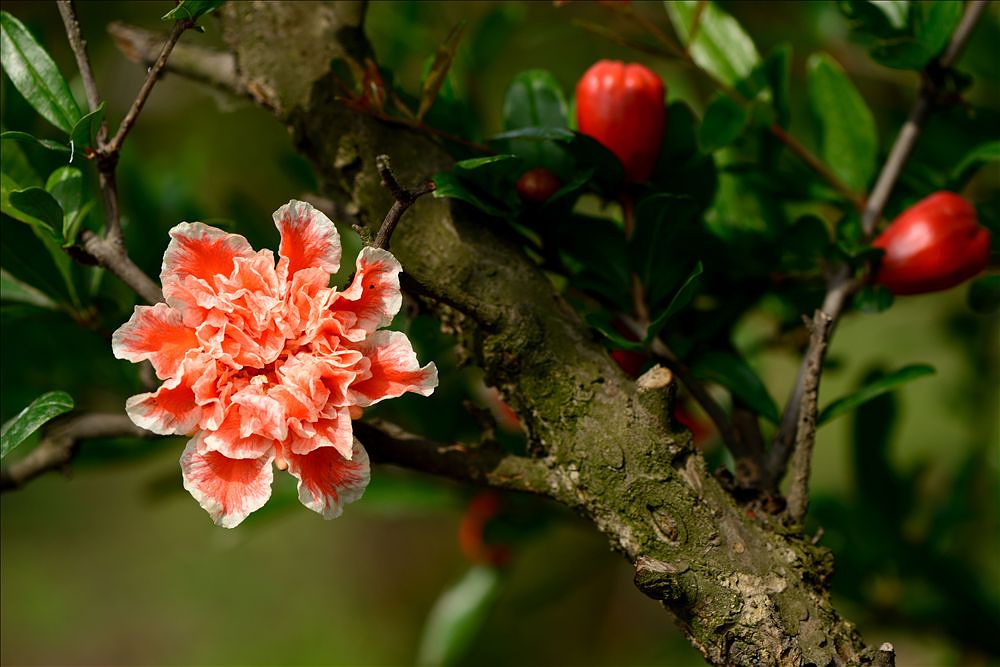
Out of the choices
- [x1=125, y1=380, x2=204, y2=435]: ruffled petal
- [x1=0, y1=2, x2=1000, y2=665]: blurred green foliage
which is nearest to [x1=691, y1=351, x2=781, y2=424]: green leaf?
[x1=0, y1=2, x2=1000, y2=665]: blurred green foliage

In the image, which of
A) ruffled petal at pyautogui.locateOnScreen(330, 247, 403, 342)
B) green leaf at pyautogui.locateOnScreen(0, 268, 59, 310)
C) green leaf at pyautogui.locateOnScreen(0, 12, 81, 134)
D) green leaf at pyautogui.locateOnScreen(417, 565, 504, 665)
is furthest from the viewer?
green leaf at pyautogui.locateOnScreen(417, 565, 504, 665)

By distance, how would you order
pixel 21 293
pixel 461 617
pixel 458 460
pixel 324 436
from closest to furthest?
pixel 324 436, pixel 458 460, pixel 21 293, pixel 461 617

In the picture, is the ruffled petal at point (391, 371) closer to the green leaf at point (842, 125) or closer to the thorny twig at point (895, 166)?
the thorny twig at point (895, 166)

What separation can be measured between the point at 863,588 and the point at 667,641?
28cm

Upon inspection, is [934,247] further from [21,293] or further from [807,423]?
[21,293]

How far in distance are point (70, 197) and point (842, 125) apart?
0.58 meters

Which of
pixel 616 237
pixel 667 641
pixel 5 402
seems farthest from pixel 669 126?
pixel 667 641

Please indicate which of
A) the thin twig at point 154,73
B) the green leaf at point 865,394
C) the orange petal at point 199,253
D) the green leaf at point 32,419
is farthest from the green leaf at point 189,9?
the green leaf at point 865,394

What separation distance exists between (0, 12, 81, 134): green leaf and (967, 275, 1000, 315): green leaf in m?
0.60

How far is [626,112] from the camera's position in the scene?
0.60m

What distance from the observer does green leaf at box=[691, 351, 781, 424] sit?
1.99 feet

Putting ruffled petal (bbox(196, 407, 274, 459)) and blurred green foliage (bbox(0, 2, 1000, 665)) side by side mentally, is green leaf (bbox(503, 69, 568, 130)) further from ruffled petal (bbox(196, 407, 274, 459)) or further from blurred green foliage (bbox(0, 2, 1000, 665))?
ruffled petal (bbox(196, 407, 274, 459))

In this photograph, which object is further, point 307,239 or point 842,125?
point 842,125

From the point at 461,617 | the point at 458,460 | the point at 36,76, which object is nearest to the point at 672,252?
the point at 458,460
